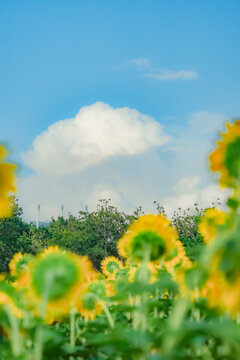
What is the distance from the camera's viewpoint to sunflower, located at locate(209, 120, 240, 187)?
1237 mm

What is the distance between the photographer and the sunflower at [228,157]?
48.7 inches

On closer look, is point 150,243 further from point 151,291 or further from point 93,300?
point 93,300

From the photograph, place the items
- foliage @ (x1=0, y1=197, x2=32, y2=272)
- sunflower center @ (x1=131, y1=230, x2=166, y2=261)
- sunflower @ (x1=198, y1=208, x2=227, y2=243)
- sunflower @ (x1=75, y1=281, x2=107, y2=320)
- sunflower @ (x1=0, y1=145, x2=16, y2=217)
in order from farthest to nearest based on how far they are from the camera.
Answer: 1. foliage @ (x1=0, y1=197, x2=32, y2=272)
2. sunflower @ (x1=75, y1=281, x2=107, y2=320)
3. sunflower center @ (x1=131, y1=230, x2=166, y2=261)
4. sunflower @ (x1=0, y1=145, x2=16, y2=217)
5. sunflower @ (x1=198, y1=208, x2=227, y2=243)

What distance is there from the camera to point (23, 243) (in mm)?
30203

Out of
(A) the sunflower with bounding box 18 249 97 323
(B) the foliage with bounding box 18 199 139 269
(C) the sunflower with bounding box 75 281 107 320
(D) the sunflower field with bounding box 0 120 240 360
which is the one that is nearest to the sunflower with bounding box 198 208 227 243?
(D) the sunflower field with bounding box 0 120 240 360

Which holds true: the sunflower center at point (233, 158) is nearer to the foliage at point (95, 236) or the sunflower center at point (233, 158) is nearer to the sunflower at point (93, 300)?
the sunflower at point (93, 300)

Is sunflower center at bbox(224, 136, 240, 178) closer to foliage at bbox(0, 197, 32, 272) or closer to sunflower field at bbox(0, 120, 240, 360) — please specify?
sunflower field at bbox(0, 120, 240, 360)

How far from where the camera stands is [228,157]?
126 cm

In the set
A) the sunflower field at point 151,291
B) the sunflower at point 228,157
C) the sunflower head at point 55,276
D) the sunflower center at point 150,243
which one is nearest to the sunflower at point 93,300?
the sunflower field at point 151,291

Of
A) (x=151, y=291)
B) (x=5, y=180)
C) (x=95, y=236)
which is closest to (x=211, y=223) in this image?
(x=151, y=291)

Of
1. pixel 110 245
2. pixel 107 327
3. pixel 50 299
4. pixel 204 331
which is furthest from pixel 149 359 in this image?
pixel 110 245

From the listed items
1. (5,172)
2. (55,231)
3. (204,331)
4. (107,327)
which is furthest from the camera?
(55,231)

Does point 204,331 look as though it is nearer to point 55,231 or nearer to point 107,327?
point 107,327

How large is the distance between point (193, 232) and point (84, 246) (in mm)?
7023
